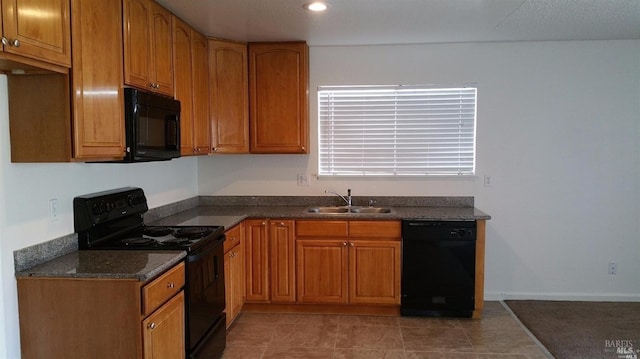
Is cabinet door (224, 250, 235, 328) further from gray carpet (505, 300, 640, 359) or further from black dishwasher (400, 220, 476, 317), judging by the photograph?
gray carpet (505, 300, 640, 359)

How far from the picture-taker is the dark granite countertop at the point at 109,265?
2029 mm

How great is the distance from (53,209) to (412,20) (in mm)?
2611

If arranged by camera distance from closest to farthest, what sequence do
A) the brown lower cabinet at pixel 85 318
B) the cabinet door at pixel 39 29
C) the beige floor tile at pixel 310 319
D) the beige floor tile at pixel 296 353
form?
the cabinet door at pixel 39 29, the brown lower cabinet at pixel 85 318, the beige floor tile at pixel 296 353, the beige floor tile at pixel 310 319

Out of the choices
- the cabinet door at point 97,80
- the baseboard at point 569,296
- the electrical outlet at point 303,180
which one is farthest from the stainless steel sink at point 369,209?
the cabinet door at point 97,80

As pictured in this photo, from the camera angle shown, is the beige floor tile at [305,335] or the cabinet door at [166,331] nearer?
the cabinet door at [166,331]

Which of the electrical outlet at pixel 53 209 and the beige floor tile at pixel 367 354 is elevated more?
the electrical outlet at pixel 53 209

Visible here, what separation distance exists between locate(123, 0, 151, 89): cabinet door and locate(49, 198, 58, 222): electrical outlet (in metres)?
0.73

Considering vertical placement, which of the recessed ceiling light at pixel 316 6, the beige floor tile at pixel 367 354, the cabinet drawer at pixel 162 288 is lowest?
the beige floor tile at pixel 367 354

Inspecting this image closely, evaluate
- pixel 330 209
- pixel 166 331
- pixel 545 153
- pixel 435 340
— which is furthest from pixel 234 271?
pixel 545 153

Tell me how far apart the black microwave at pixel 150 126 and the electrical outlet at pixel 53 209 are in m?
0.41

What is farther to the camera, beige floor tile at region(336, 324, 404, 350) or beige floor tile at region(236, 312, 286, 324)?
beige floor tile at region(236, 312, 286, 324)

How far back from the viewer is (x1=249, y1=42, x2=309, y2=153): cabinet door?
3939mm

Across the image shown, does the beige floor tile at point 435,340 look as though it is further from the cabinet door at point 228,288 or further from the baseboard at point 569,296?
the cabinet door at point 228,288

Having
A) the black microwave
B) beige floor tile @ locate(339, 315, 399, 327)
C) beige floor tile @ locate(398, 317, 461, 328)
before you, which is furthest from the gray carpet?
the black microwave
